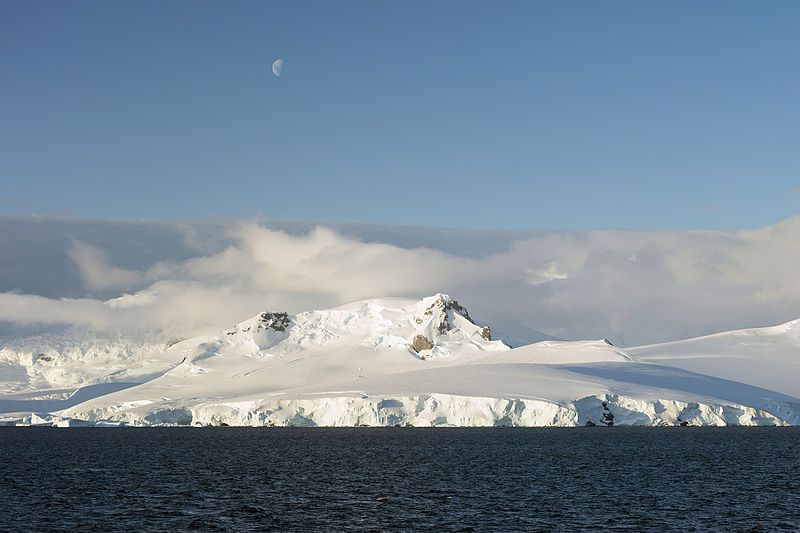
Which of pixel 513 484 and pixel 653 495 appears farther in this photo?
pixel 513 484

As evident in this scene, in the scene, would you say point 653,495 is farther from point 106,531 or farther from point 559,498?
point 106,531

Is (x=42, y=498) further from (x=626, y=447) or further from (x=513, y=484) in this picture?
(x=626, y=447)

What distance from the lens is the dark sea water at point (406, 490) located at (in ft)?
211

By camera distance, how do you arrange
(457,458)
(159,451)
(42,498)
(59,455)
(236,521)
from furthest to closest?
1. (159,451)
2. (59,455)
3. (457,458)
4. (42,498)
5. (236,521)

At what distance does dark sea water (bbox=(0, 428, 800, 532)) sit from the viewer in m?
64.4

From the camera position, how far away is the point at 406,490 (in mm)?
85375

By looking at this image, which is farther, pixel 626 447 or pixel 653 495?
pixel 626 447

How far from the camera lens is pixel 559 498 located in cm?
7869

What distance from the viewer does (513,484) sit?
298 feet

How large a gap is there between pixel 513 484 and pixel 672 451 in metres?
61.2

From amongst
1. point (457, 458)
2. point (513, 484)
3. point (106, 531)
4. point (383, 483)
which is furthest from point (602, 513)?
point (457, 458)

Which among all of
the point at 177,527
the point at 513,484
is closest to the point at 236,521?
the point at 177,527

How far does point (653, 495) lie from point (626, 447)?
3042 inches

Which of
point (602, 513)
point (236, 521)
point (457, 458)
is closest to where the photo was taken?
point (236, 521)
